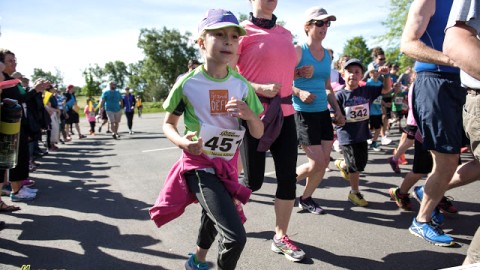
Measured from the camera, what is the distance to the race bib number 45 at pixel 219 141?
2.23 m

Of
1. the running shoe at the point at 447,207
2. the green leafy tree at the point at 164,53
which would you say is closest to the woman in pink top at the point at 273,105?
the running shoe at the point at 447,207

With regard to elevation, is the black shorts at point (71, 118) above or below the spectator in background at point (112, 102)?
below

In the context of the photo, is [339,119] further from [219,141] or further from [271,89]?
[219,141]

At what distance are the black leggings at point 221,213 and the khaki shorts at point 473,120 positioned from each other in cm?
137

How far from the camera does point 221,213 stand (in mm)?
2045

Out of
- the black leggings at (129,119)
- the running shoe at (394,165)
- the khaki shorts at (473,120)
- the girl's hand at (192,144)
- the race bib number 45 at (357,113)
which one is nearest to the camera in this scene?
the khaki shorts at (473,120)

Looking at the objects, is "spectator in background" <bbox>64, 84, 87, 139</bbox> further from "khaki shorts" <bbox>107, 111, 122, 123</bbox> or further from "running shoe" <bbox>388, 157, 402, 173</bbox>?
"running shoe" <bbox>388, 157, 402, 173</bbox>

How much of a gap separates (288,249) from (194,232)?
1087 mm

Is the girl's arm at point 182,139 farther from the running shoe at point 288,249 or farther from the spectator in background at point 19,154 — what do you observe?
the spectator in background at point 19,154

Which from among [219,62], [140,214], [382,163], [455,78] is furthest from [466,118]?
[382,163]

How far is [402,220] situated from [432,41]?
1.87 meters

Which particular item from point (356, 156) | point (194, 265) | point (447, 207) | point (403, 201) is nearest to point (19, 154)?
point (194, 265)

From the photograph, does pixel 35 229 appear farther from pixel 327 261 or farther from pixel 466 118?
pixel 466 118

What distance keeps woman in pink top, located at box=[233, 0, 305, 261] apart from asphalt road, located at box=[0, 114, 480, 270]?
45 cm
